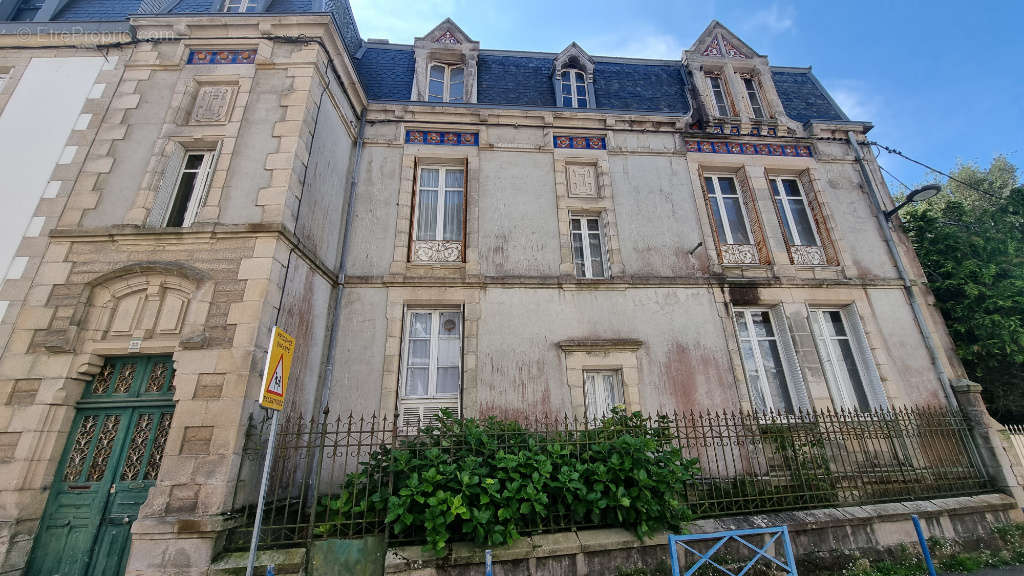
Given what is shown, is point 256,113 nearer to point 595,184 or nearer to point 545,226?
point 545,226

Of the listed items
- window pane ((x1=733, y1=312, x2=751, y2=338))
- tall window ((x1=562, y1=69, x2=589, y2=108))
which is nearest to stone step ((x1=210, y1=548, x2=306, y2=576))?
window pane ((x1=733, y1=312, x2=751, y2=338))

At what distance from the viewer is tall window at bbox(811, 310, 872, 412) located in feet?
24.8

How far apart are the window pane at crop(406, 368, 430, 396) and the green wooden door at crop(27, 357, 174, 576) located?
3131mm

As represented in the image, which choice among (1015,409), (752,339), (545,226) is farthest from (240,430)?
(1015,409)

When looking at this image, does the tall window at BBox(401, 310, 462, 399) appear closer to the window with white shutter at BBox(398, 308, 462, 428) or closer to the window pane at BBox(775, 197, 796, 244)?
the window with white shutter at BBox(398, 308, 462, 428)

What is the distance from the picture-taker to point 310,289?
6254mm

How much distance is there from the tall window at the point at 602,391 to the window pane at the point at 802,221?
556cm

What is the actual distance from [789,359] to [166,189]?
36.5 ft

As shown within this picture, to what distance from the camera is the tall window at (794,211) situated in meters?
8.80

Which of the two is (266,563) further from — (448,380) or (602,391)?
(602,391)

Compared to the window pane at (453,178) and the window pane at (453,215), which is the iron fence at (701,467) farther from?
the window pane at (453,178)

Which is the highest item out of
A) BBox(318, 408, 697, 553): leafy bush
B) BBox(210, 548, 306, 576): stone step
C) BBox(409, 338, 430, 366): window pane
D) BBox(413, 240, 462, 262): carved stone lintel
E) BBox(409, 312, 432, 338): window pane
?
BBox(413, 240, 462, 262): carved stone lintel

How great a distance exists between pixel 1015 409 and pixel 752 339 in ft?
18.1

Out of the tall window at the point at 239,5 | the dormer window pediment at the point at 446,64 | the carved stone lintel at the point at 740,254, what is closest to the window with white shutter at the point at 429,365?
the dormer window pediment at the point at 446,64
